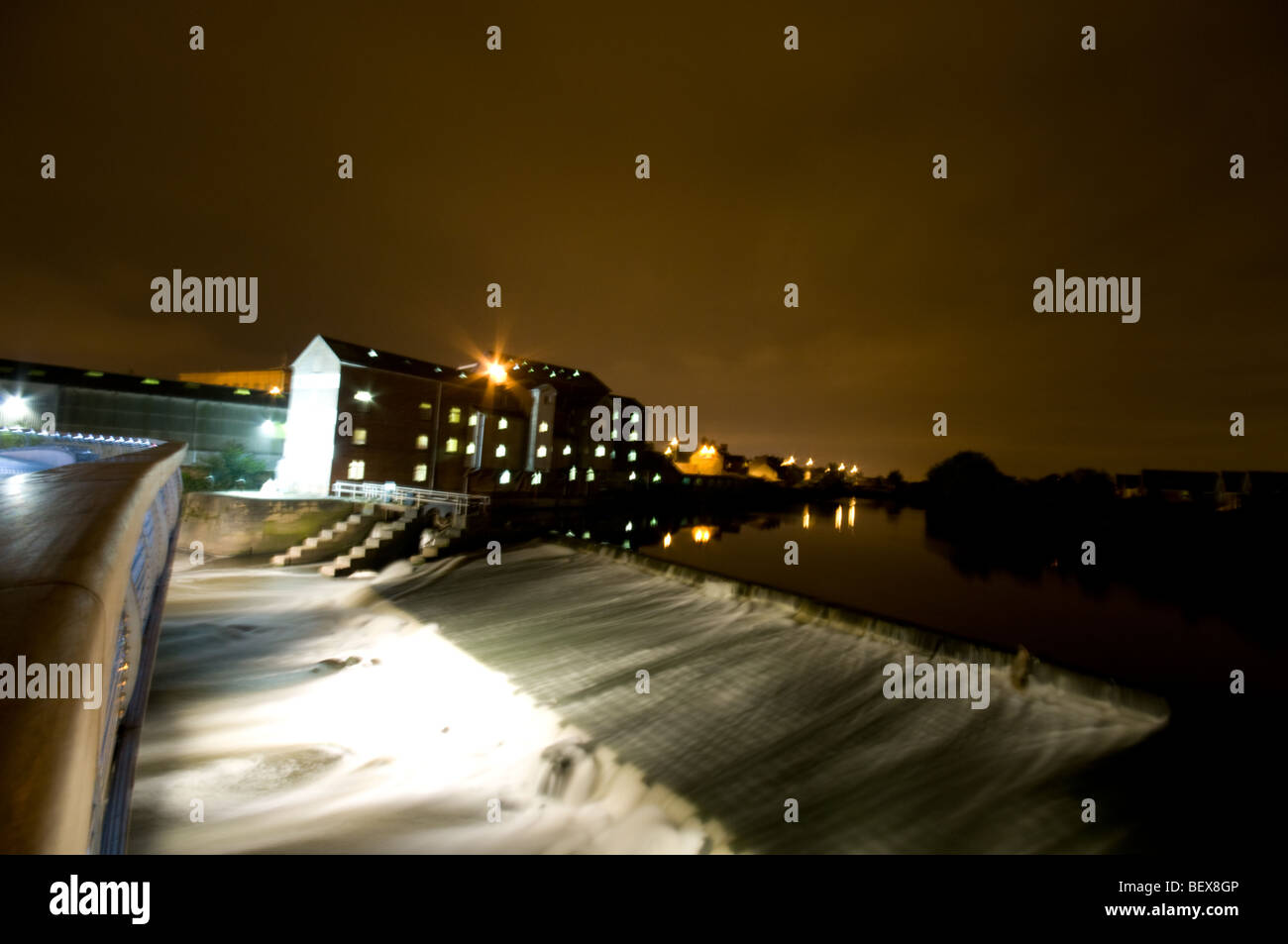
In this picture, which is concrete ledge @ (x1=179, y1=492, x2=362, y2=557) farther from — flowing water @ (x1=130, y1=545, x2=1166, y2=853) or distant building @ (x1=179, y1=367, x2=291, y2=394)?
distant building @ (x1=179, y1=367, x2=291, y2=394)

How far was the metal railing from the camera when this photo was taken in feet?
64.8

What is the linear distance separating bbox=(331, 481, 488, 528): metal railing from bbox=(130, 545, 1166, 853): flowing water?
27.5 ft

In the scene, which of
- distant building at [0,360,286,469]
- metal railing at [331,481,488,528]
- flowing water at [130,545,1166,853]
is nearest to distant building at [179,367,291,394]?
distant building at [0,360,286,469]

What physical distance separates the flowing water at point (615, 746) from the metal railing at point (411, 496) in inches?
330

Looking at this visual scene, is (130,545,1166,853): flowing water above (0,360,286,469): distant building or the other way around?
the other way around

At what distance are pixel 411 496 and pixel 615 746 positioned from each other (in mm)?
20673

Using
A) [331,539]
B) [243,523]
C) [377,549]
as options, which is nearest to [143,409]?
[243,523]

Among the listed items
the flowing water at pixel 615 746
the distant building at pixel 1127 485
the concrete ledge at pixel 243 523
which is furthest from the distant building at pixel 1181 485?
the concrete ledge at pixel 243 523

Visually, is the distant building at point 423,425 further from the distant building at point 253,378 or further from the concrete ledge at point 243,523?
the distant building at point 253,378

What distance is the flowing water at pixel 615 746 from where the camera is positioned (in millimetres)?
5574

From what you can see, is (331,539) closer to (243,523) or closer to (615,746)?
(243,523)

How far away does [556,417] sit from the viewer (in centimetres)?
4697
